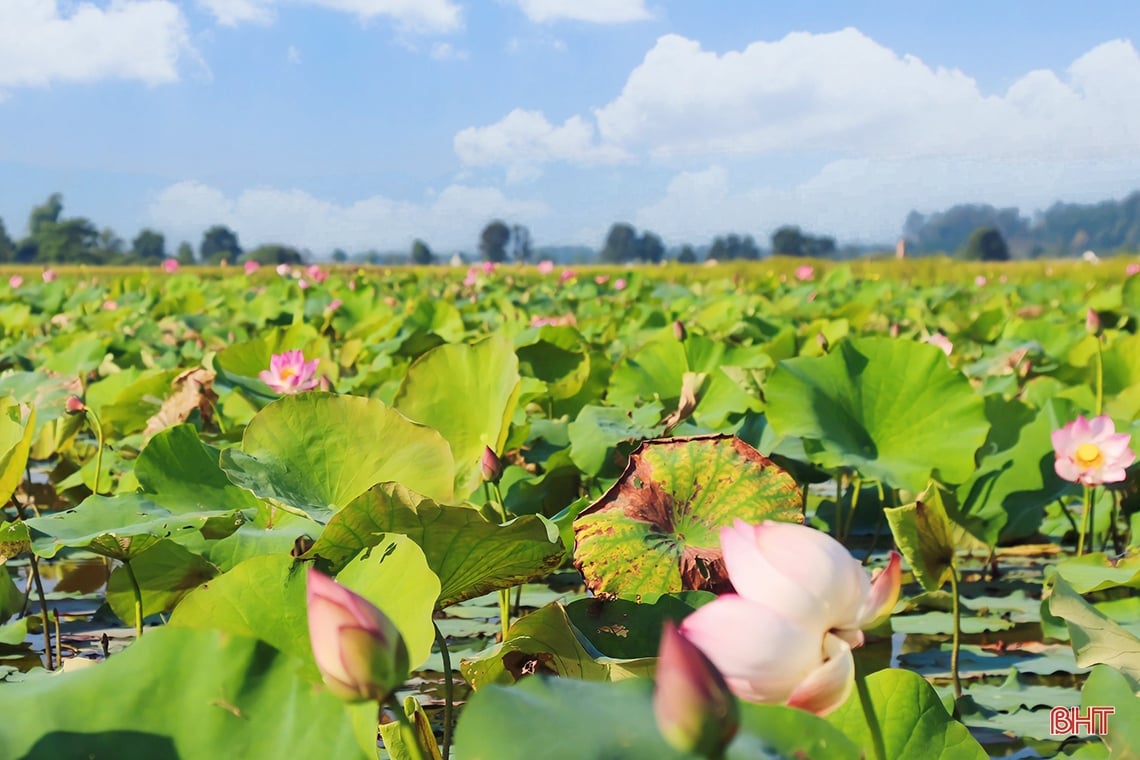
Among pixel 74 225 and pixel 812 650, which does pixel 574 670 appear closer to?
pixel 812 650

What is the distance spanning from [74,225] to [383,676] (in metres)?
57.8

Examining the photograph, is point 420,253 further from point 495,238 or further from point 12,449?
point 12,449

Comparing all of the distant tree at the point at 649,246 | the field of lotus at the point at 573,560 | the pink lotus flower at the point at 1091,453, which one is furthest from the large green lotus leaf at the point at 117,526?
the distant tree at the point at 649,246

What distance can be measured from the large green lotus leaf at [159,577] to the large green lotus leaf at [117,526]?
0.03 metres

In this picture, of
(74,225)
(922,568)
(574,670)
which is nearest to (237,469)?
(574,670)

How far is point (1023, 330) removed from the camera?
354 centimetres

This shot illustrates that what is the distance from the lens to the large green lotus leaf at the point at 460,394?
156 centimetres

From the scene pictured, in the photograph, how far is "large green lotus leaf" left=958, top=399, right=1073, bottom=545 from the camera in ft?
6.51

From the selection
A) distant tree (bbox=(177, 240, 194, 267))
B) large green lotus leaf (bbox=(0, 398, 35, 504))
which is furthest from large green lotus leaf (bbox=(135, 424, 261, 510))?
distant tree (bbox=(177, 240, 194, 267))

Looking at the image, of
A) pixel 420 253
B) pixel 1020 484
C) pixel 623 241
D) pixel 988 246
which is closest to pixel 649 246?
pixel 623 241

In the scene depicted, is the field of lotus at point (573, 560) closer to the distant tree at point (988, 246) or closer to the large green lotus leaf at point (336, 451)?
the large green lotus leaf at point (336, 451)

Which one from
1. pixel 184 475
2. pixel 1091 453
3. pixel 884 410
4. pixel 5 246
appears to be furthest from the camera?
pixel 5 246

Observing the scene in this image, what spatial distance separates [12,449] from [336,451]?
0.36 meters

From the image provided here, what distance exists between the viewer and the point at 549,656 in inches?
37.6
